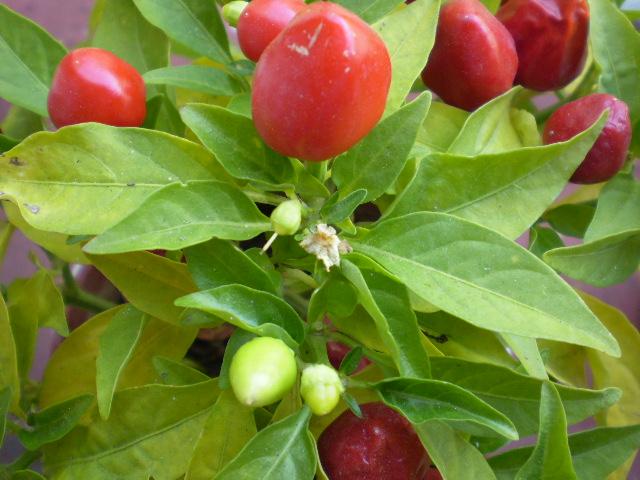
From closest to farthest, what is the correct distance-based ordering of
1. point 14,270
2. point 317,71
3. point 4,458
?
1. point 317,71
2. point 4,458
3. point 14,270

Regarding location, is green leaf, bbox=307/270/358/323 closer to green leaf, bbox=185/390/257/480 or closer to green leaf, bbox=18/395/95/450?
green leaf, bbox=185/390/257/480

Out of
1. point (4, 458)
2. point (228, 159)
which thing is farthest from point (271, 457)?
point (4, 458)

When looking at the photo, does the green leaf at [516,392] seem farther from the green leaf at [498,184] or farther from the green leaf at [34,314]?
the green leaf at [34,314]

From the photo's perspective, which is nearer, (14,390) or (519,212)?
(519,212)

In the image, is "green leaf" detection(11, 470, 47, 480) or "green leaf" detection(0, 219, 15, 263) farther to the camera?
"green leaf" detection(0, 219, 15, 263)

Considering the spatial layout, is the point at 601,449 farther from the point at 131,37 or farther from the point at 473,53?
the point at 131,37

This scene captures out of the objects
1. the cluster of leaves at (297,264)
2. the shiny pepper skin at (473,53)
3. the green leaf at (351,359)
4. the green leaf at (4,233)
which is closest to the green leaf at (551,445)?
the cluster of leaves at (297,264)

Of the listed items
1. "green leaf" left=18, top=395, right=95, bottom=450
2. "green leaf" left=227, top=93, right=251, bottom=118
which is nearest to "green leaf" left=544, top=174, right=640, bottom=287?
"green leaf" left=227, top=93, right=251, bottom=118

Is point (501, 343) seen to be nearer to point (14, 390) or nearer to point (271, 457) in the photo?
point (271, 457)
